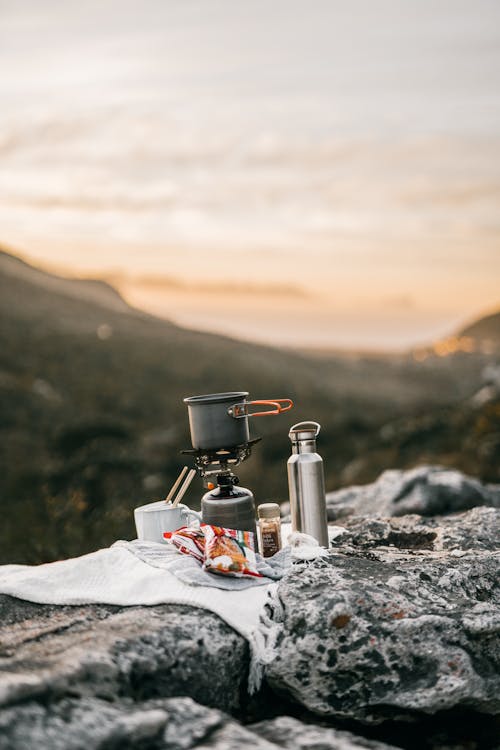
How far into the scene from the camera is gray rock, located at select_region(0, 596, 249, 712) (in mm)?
2658

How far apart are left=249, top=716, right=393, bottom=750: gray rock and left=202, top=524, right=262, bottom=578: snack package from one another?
0.82 m

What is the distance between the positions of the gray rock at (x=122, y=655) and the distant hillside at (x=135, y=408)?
3.69 m

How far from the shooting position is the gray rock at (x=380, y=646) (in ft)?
10.4

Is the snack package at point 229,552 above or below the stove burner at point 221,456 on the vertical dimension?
below

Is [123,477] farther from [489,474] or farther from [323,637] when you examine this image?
[323,637]

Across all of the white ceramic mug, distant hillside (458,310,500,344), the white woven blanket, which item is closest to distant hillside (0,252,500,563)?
the white ceramic mug

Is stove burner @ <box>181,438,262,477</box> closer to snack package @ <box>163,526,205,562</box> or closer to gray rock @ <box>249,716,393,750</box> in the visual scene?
snack package @ <box>163,526,205,562</box>

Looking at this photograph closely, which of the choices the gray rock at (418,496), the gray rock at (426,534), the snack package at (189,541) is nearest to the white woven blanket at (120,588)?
the snack package at (189,541)

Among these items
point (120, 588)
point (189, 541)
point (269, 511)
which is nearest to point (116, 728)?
point (120, 588)

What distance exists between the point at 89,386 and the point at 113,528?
77.2ft

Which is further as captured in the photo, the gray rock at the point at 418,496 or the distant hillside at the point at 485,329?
the distant hillside at the point at 485,329

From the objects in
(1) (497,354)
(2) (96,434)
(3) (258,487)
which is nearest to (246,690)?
(3) (258,487)

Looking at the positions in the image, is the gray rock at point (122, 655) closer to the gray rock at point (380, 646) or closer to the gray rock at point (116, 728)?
the gray rock at point (116, 728)

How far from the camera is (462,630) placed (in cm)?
333
